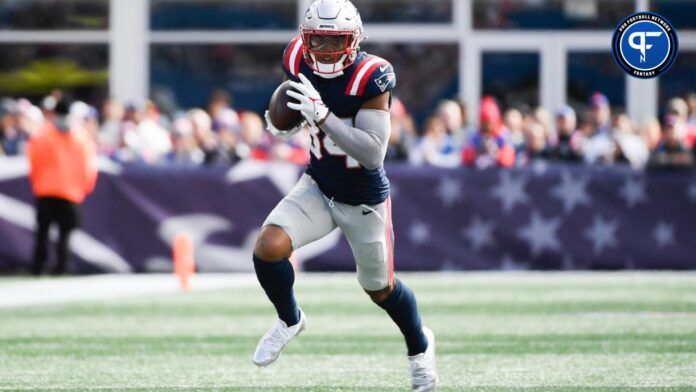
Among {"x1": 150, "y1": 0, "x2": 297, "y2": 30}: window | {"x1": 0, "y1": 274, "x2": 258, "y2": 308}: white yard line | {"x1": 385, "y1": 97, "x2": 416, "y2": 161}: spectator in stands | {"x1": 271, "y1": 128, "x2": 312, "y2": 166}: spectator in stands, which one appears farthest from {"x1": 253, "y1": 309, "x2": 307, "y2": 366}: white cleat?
{"x1": 150, "y1": 0, "x2": 297, "y2": 30}: window

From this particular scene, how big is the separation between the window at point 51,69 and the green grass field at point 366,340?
812 centimetres

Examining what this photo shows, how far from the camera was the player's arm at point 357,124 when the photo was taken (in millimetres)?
6422

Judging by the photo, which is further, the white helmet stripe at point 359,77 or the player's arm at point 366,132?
the white helmet stripe at point 359,77

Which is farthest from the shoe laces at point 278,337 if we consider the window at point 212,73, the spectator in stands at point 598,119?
the window at point 212,73

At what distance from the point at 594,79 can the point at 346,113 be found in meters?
13.8

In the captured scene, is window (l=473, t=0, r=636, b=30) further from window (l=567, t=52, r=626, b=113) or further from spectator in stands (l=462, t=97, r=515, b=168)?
spectator in stands (l=462, t=97, r=515, b=168)

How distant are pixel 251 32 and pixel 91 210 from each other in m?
6.46

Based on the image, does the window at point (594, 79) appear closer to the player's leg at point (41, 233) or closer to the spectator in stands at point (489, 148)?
the spectator in stands at point (489, 148)

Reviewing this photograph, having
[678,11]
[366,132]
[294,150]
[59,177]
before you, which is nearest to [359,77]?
[366,132]

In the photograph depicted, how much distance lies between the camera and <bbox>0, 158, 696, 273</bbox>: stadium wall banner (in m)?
14.7

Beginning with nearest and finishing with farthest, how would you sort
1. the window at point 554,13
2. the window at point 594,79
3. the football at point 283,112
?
→ the football at point 283,112 < the window at point 594,79 < the window at point 554,13

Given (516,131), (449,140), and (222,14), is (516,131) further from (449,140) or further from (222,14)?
(222,14)

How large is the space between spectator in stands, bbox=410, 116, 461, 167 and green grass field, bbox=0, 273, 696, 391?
81.0 inches

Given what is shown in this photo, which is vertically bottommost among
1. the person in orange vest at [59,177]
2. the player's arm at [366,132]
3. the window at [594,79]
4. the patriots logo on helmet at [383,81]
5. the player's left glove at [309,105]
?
the person in orange vest at [59,177]
